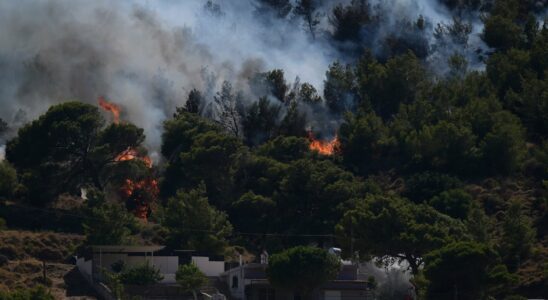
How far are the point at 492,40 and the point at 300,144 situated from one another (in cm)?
3348

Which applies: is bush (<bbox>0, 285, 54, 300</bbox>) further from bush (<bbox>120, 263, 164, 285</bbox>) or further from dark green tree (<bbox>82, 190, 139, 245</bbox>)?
dark green tree (<bbox>82, 190, 139, 245</bbox>)

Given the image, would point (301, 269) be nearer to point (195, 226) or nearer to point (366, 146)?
point (195, 226)

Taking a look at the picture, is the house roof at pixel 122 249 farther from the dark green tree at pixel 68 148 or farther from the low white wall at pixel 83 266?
the dark green tree at pixel 68 148

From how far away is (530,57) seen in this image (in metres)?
127

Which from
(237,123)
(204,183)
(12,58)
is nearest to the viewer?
(204,183)

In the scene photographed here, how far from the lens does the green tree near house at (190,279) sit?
274ft

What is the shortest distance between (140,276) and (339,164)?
34127 mm

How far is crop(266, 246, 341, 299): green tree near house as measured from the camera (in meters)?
82.9

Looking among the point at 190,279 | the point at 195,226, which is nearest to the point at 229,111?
the point at 195,226

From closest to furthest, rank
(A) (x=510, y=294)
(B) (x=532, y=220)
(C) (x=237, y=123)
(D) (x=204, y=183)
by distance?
(A) (x=510, y=294) → (B) (x=532, y=220) → (D) (x=204, y=183) → (C) (x=237, y=123)

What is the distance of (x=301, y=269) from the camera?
82875 millimetres

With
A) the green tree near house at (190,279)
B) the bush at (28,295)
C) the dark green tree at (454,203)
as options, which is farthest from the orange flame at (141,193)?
the bush at (28,295)

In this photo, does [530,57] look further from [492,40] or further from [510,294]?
[510,294]

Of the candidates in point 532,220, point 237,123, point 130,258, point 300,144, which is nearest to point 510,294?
point 532,220
